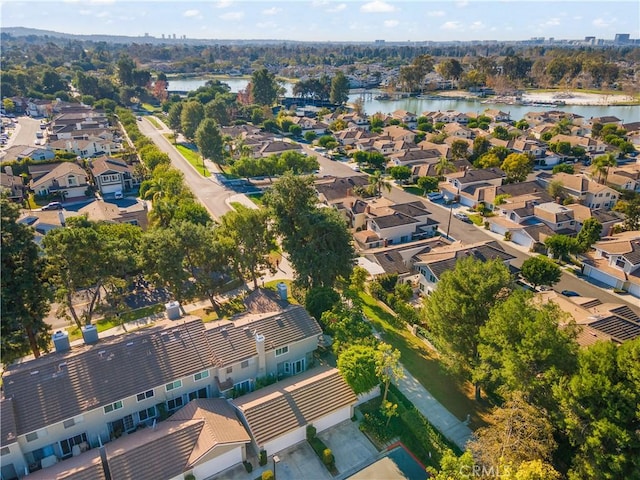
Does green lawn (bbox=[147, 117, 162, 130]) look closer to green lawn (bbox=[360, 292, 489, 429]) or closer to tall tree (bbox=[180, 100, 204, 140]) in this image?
tall tree (bbox=[180, 100, 204, 140])

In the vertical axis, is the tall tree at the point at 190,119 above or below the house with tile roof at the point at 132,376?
above

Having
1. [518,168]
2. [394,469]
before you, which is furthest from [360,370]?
[518,168]

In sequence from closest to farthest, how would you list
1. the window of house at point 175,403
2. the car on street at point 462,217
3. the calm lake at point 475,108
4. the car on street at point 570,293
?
the window of house at point 175,403, the car on street at point 570,293, the car on street at point 462,217, the calm lake at point 475,108

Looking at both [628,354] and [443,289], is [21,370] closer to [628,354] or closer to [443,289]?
[443,289]

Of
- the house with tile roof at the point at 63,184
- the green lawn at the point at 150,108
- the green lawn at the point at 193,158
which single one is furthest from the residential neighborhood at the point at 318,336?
the green lawn at the point at 150,108

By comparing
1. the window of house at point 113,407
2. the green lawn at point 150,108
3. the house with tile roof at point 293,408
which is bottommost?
the house with tile roof at point 293,408

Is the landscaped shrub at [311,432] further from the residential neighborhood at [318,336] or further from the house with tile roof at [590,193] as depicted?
the house with tile roof at [590,193]

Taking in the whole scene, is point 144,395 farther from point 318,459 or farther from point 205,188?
point 205,188
